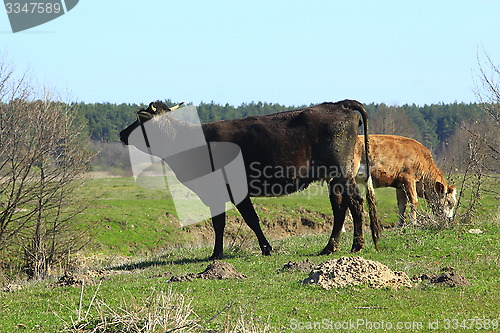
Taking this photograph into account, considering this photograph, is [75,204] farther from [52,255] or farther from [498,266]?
[498,266]

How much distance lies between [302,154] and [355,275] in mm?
3938

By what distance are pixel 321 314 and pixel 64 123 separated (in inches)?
568

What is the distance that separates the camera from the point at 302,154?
12.7 meters

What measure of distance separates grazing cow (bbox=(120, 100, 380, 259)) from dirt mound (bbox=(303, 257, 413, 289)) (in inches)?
122

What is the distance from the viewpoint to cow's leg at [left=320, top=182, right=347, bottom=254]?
12727 millimetres

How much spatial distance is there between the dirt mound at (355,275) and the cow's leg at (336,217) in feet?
10.1

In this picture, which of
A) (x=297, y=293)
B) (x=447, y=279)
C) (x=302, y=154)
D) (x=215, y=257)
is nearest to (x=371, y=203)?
(x=302, y=154)

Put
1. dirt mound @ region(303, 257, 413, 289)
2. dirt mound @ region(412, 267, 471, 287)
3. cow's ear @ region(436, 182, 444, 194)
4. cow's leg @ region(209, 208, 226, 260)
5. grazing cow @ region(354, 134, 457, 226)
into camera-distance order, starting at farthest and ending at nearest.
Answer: grazing cow @ region(354, 134, 457, 226), cow's ear @ region(436, 182, 444, 194), cow's leg @ region(209, 208, 226, 260), dirt mound @ region(303, 257, 413, 289), dirt mound @ region(412, 267, 471, 287)

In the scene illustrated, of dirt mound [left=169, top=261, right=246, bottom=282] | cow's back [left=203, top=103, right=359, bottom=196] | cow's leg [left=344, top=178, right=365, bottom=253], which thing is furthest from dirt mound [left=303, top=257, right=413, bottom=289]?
cow's back [left=203, top=103, right=359, bottom=196]

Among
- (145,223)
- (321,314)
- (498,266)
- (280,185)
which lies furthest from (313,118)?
(145,223)

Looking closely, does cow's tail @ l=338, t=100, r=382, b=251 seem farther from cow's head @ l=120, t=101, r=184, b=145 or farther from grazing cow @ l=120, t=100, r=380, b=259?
cow's head @ l=120, t=101, r=184, b=145

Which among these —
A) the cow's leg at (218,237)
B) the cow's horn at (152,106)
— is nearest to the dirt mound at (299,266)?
the cow's leg at (218,237)

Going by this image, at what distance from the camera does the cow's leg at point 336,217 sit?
1273cm

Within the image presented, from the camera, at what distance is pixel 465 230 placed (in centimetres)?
1467
